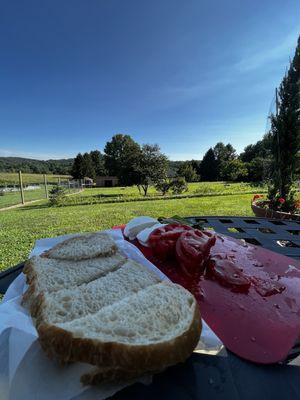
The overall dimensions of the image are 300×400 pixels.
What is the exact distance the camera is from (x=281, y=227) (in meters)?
2.36

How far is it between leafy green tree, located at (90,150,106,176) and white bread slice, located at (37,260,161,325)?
2464 inches

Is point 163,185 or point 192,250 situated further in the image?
point 163,185

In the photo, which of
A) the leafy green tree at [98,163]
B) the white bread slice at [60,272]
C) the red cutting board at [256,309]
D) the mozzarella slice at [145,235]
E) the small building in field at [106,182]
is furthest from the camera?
the leafy green tree at [98,163]

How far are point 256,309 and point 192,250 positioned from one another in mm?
425

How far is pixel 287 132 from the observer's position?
620cm

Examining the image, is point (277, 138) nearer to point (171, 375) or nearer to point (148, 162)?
point (171, 375)

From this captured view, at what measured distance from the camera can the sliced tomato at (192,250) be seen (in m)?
1.22

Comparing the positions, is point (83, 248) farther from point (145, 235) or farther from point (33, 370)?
point (33, 370)

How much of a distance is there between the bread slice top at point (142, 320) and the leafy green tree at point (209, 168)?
2111 inches

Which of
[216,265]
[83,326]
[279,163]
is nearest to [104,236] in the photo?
[216,265]

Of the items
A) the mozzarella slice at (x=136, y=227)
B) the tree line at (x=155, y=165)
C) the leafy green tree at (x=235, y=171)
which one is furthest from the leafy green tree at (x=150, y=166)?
the leafy green tree at (x=235, y=171)

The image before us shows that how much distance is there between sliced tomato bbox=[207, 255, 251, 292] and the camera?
1.05 metres

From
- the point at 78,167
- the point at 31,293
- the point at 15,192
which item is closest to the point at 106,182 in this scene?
the point at 78,167

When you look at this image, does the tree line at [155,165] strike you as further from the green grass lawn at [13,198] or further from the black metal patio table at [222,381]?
the black metal patio table at [222,381]
